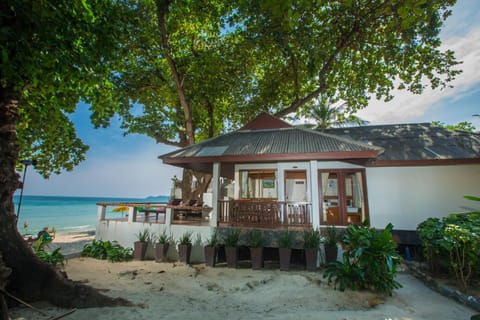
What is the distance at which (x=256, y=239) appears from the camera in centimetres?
685

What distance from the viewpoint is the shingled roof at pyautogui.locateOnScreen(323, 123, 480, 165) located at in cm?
816

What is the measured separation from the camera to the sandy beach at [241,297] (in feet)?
11.9

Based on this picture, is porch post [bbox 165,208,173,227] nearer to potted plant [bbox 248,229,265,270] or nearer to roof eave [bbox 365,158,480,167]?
potted plant [bbox 248,229,265,270]

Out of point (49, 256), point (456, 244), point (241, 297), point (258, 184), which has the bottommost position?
point (241, 297)

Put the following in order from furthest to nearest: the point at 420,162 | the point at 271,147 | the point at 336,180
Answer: the point at 336,180 → the point at 420,162 → the point at 271,147

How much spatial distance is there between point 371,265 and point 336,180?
16.6 ft

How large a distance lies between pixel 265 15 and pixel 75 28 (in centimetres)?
789

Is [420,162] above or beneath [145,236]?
above

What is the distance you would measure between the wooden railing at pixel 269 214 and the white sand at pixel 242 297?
161 cm

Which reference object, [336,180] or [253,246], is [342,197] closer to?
[336,180]

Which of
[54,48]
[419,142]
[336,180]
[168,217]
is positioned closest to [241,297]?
[168,217]

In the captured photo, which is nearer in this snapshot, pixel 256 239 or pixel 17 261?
A: pixel 17 261

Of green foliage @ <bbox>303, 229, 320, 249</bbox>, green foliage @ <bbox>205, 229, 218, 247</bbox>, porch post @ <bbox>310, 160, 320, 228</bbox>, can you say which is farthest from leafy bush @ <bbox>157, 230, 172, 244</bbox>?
porch post @ <bbox>310, 160, 320, 228</bbox>

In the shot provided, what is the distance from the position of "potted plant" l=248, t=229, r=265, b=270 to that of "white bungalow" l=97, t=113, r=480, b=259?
0.67m
